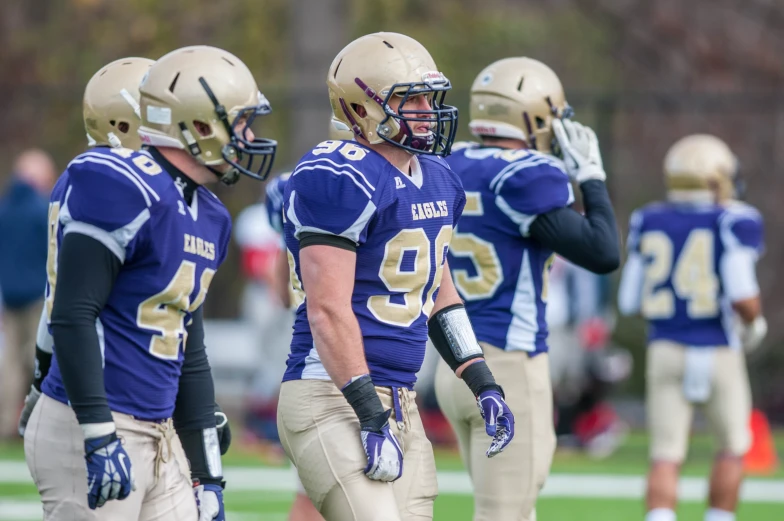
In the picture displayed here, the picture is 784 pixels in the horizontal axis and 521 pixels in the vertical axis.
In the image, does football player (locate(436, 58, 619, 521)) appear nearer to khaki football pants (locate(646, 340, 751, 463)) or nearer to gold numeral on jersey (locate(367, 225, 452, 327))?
→ gold numeral on jersey (locate(367, 225, 452, 327))

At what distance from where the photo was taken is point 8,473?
9.36 metres

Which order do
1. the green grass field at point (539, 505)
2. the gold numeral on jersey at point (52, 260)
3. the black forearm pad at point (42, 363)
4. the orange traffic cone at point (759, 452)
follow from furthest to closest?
the orange traffic cone at point (759, 452) < the green grass field at point (539, 505) < the black forearm pad at point (42, 363) < the gold numeral on jersey at point (52, 260)

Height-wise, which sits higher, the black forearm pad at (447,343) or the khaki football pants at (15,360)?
the black forearm pad at (447,343)

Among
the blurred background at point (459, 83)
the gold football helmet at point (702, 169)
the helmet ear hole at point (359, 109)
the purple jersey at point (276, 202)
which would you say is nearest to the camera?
the helmet ear hole at point (359, 109)

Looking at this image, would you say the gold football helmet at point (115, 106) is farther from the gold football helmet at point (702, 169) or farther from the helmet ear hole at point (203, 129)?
the gold football helmet at point (702, 169)

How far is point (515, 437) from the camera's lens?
4848mm

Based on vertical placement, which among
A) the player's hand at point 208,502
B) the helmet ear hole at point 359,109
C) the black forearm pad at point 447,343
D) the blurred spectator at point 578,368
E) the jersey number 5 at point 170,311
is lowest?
the blurred spectator at point 578,368

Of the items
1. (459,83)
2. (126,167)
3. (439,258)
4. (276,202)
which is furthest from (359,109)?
(459,83)

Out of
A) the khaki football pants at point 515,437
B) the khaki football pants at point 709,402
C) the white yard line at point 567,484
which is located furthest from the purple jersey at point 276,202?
the white yard line at point 567,484

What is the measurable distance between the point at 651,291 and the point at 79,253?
14.2 feet

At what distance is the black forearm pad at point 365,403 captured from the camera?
3695 mm

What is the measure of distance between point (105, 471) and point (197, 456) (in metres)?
0.61

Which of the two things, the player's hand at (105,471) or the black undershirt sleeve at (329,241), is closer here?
the player's hand at (105,471)

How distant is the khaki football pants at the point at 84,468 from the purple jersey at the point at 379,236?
16.8 inches
